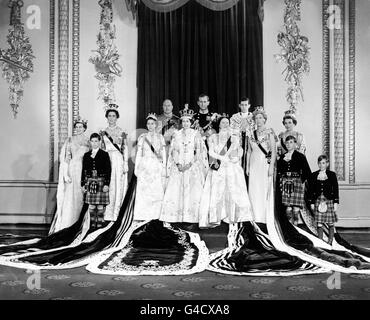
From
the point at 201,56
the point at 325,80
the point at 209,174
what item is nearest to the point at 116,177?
the point at 209,174

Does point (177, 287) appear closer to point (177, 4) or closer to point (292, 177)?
point (292, 177)

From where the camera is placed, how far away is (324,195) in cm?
485

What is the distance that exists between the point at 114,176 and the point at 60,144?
99 centimetres

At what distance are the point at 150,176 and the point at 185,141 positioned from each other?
0.47 m

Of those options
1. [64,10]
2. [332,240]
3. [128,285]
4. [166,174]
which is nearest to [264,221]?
[332,240]

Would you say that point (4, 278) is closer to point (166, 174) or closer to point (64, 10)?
point (166, 174)

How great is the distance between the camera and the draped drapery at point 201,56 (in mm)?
5957

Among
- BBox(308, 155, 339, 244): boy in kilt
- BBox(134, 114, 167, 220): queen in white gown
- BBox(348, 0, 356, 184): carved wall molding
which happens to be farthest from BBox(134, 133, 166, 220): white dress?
BBox(348, 0, 356, 184): carved wall molding

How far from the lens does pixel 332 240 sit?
498 centimetres

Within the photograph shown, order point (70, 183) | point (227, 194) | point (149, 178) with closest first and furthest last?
point (227, 194)
point (149, 178)
point (70, 183)

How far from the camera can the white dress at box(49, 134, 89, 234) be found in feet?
18.2

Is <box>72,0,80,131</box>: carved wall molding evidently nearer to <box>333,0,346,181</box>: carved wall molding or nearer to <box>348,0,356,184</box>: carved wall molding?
<box>333,0,346,181</box>: carved wall molding

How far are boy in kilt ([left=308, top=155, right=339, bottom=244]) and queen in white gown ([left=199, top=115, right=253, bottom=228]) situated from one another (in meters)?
0.58

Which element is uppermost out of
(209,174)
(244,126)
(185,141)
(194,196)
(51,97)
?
(51,97)
